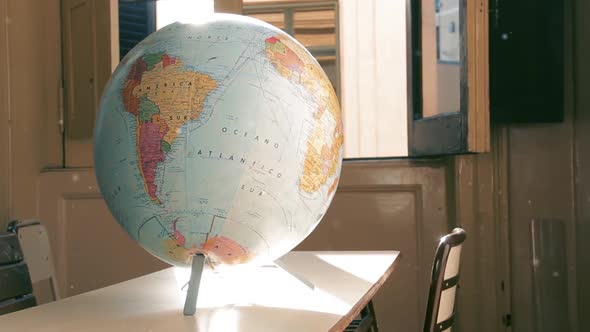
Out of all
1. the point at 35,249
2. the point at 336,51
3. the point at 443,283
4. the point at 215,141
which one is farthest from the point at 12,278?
the point at 336,51

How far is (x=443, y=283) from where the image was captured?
172 cm

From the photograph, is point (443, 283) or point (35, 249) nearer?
point (443, 283)

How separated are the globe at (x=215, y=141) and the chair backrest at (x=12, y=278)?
0.74 metres

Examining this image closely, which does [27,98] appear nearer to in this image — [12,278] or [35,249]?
[35,249]

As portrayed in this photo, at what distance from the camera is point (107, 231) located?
392 cm

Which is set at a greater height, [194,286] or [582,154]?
[582,154]

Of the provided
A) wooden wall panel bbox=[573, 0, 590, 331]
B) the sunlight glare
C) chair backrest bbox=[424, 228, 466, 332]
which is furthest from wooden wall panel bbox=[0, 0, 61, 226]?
wooden wall panel bbox=[573, 0, 590, 331]

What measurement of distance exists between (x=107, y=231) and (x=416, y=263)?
177cm

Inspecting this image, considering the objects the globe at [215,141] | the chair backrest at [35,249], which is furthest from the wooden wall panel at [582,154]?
the chair backrest at [35,249]

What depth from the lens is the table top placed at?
1.29 meters

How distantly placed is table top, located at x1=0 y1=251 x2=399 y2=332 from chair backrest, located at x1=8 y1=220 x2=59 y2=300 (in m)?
0.88

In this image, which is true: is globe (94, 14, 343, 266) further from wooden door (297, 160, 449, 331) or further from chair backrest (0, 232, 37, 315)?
wooden door (297, 160, 449, 331)

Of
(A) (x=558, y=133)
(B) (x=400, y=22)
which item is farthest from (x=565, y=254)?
(B) (x=400, y=22)

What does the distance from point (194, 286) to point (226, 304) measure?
12 cm
